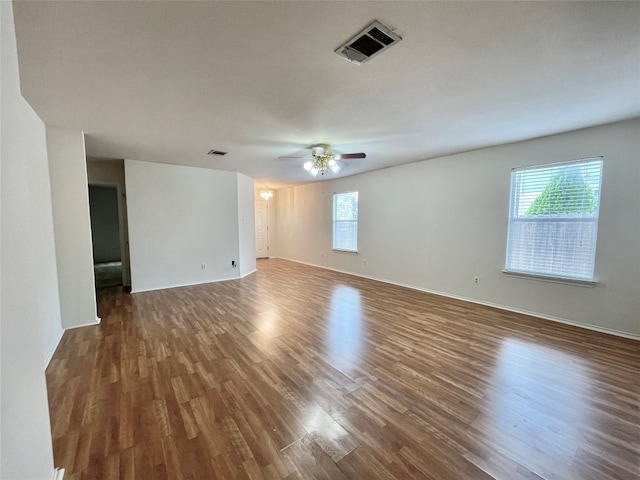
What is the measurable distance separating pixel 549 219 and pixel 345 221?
4260 millimetres

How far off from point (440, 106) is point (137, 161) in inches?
208

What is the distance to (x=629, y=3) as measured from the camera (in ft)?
4.74

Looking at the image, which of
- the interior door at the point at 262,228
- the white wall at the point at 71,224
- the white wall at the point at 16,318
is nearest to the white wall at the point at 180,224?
the white wall at the point at 71,224

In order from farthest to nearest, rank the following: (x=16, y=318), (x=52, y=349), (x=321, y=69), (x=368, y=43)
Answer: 1. (x=52, y=349)
2. (x=321, y=69)
3. (x=368, y=43)
4. (x=16, y=318)

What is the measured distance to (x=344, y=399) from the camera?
2.08m

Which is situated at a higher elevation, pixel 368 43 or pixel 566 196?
pixel 368 43

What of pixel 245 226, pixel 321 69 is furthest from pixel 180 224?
pixel 321 69

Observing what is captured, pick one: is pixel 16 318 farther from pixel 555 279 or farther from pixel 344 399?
pixel 555 279

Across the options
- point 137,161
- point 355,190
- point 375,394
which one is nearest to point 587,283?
point 375,394

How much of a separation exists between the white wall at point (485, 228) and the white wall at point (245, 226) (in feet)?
6.98

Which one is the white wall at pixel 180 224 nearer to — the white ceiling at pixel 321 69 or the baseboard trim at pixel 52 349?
the white ceiling at pixel 321 69

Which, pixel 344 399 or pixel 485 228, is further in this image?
pixel 485 228

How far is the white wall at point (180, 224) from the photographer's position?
5148mm

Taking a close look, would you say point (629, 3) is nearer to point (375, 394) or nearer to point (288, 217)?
point (375, 394)
